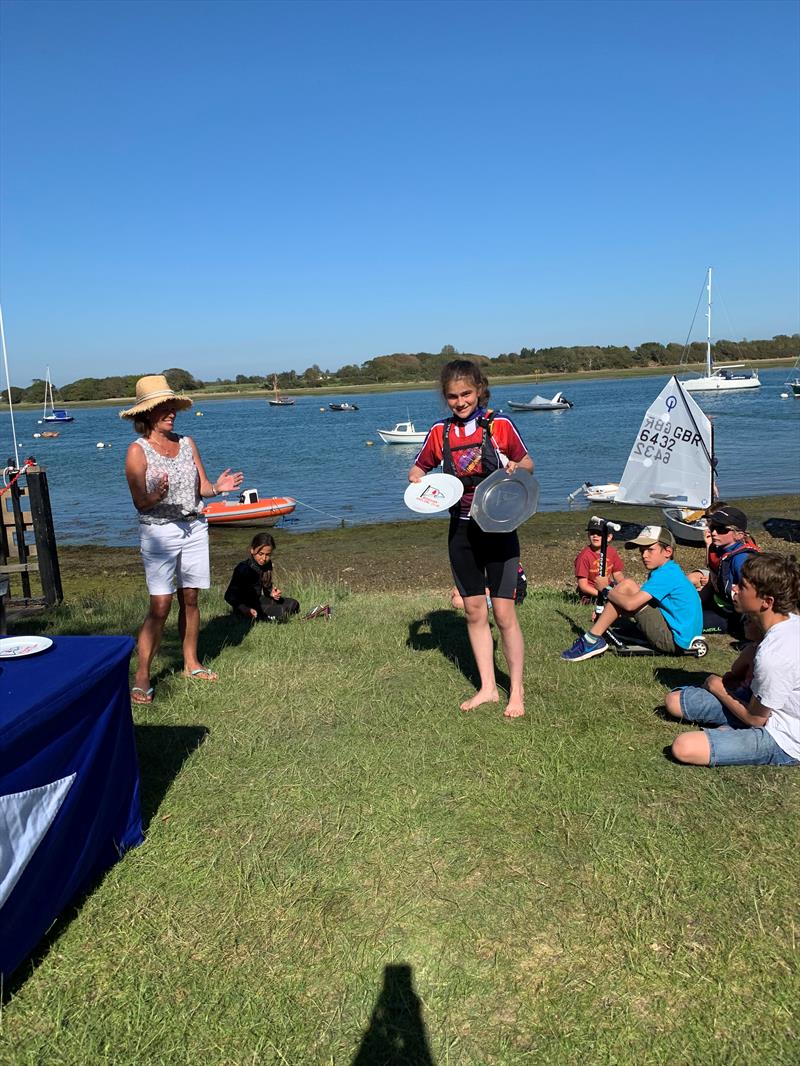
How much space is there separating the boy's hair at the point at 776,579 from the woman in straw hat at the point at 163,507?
3.11 meters

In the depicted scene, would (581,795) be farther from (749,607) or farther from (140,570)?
(140,570)

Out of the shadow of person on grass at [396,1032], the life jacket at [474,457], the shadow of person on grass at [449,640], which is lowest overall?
the shadow of person on grass at [449,640]

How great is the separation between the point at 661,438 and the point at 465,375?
40.2 ft

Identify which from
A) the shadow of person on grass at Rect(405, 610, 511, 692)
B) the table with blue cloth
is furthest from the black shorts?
the table with blue cloth

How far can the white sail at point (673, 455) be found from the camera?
49.1 ft

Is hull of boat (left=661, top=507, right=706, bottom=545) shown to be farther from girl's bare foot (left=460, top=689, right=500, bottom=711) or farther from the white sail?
girl's bare foot (left=460, top=689, right=500, bottom=711)

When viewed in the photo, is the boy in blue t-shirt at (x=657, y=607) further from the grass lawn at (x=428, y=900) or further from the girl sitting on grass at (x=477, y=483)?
the girl sitting on grass at (x=477, y=483)

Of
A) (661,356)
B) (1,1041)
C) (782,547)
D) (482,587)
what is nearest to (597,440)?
(782,547)

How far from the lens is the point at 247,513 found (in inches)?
843

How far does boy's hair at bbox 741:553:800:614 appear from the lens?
3873 millimetres

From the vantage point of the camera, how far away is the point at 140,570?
54.5ft

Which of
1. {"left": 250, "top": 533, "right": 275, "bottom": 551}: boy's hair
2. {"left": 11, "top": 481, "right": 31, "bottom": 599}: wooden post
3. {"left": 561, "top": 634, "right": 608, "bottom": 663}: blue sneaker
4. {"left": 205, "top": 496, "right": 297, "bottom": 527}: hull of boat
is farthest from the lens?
{"left": 205, "top": 496, "right": 297, "bottom": 527}: hull of boat

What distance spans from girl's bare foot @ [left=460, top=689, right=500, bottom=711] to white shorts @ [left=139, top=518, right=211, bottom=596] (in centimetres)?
185

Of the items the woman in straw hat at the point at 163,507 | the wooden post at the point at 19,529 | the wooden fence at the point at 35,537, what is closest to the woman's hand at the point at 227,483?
the woman in straw hat at the point at 163,507
